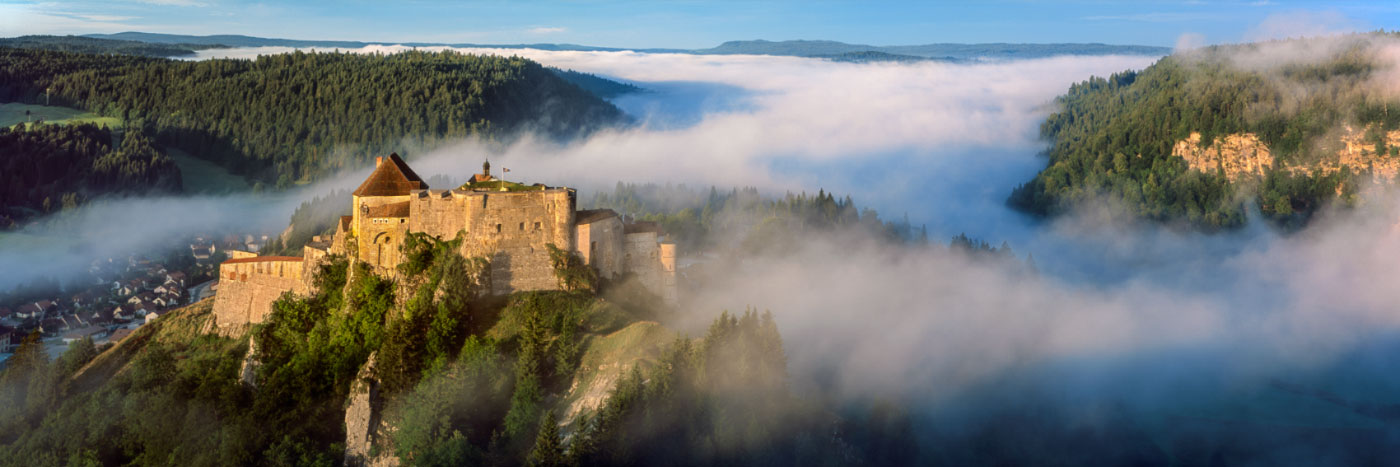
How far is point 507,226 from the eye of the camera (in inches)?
1730

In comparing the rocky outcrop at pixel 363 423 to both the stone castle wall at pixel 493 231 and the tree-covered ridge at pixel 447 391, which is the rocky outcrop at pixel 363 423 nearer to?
the tree-covered ridge at pixel 447 391

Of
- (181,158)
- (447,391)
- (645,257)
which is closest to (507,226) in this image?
(447,391)

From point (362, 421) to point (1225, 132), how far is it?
138024 millimetres

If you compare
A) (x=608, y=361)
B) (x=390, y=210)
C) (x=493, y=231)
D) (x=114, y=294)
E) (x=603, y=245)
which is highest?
(x=390, y=210)

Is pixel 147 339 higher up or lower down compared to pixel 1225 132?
lower down

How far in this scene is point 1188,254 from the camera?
13675 cm

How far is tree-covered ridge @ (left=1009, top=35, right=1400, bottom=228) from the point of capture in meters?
139

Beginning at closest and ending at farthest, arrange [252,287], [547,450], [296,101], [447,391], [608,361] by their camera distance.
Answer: [547,450]
[447,391]
[608,361]
[252,287]
[296,101]

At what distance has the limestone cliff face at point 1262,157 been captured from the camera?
135m

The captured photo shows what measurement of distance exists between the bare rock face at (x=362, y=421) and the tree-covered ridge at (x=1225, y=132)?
129 metres

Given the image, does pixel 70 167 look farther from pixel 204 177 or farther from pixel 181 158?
pixel 181 158

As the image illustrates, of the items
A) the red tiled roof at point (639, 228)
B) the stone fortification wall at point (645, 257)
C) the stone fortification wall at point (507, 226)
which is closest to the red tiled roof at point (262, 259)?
the stone fortification wall at point (507, 226)

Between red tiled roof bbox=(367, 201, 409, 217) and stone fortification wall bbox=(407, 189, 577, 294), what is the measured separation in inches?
27.5

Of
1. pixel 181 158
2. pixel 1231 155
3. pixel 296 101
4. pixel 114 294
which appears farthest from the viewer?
pixel 296 101
